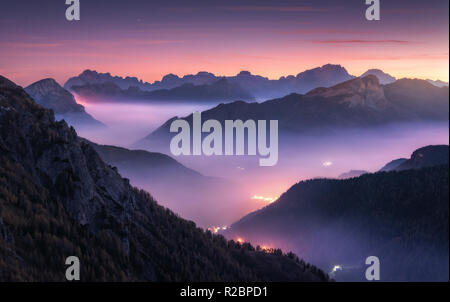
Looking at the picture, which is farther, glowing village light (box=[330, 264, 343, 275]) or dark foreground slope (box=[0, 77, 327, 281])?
glowing village light (box=[330, 264, 343, 275])

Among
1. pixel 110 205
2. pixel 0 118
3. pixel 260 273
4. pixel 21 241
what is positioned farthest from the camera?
pixel 260 273

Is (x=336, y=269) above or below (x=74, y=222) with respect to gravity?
below

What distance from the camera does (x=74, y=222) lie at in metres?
30.7

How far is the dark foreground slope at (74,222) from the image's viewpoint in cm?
2320

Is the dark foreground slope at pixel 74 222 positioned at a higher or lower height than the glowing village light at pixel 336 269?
higher

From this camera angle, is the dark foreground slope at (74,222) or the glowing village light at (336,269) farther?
the glowing village light at (336,269)

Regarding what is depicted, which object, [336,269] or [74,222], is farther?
[336,269]

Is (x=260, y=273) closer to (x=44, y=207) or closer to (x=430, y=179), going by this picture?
(x=44, y=207)

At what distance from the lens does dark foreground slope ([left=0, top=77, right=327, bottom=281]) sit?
914 inches

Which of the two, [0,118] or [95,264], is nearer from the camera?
[95,264]
